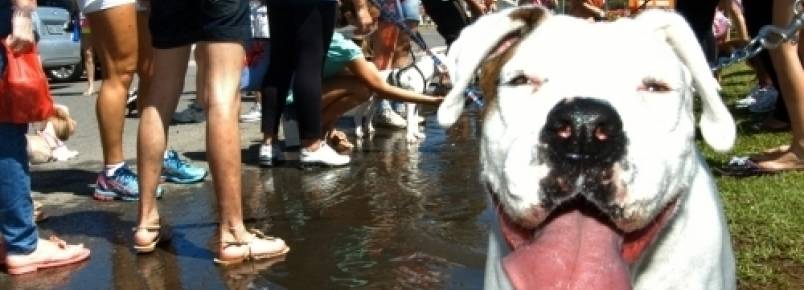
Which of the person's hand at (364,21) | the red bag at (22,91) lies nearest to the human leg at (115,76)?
the red bag at (22,91)

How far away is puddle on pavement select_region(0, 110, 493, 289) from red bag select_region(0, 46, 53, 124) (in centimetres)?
72

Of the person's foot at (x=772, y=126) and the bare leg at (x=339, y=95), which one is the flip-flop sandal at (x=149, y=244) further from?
the person's foot at (x=772, y=126)

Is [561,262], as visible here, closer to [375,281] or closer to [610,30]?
[610,30]

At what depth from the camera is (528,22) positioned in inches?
113

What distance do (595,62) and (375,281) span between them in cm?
187

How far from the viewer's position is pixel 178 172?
20.7 feet

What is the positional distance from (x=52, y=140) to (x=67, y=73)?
10566 millimetres

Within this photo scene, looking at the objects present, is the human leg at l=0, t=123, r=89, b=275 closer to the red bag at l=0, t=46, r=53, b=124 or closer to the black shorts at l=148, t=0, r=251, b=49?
the red bag at l=0, t=46, r=53, b=124

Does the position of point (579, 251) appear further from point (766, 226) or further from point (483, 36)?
point (766, 226)

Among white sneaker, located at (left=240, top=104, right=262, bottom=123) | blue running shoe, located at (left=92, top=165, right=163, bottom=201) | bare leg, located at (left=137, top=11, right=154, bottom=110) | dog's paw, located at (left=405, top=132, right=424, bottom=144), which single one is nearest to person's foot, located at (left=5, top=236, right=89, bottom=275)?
blue running shoe, located at (left=92, top=165, right=163, bottom=201)

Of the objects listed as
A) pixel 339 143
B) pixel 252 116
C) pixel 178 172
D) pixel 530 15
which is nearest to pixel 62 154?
pixel 178 172

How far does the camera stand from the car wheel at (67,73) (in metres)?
17.3

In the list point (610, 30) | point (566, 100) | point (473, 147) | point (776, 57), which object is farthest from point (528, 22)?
point (473, 147)

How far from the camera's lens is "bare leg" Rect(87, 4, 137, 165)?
5234mm
